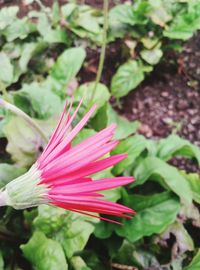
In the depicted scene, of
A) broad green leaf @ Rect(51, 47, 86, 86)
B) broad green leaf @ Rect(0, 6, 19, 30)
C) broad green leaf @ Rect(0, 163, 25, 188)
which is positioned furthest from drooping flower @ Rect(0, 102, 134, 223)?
broad green leaf @ Rect(0, 6, 19, 30)

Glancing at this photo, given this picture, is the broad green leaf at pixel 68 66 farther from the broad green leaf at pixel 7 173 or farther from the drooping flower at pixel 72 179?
the drooping flower at pixel 72 179

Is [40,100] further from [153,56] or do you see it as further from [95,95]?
[153,56]

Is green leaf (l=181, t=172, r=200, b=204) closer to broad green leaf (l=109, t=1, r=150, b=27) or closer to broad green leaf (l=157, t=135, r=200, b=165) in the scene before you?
broad green leaf (l=157, t=135, r=200, b=165)

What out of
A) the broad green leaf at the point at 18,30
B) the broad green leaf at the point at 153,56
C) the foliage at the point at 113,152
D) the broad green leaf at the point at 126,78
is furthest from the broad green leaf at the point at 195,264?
the broad green leaf at the point at 18,30

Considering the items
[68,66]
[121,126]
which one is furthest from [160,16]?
[121,126]

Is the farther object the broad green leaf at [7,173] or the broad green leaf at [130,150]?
the broad green leaf at [130,150]

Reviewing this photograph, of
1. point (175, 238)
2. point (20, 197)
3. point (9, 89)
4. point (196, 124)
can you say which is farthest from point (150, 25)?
point (20, 197)
